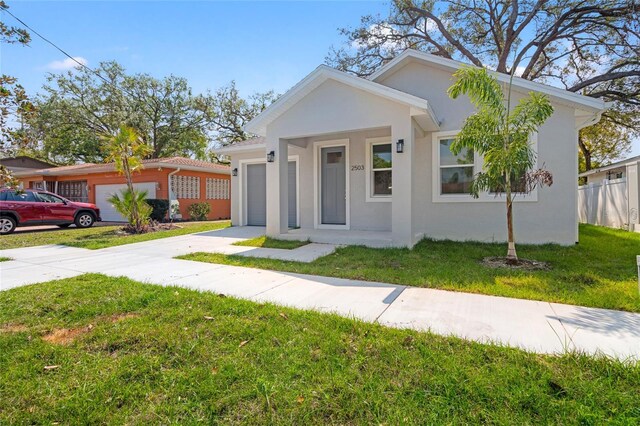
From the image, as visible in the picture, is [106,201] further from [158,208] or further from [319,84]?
[319,84]

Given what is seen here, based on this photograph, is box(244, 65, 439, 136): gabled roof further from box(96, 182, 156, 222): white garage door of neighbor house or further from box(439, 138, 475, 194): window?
box(96, 182, 156, 222): white garage door of neighbor house

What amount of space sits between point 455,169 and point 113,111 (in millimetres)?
28590

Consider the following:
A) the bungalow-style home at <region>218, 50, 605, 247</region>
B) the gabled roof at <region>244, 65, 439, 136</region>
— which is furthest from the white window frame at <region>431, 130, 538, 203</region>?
the gabled roof at <region>244, 65, 439, 136</region>

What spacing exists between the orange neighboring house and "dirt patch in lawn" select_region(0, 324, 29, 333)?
526 inches

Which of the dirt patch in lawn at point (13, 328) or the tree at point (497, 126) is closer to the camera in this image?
the dirt patch in lawn at point (13, 328)

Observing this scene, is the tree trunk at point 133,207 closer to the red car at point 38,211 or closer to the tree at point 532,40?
the red car at point 38,211

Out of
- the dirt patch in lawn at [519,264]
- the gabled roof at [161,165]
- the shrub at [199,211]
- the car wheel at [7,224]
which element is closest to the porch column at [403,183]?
the dirt patch in lawn at [519,264]

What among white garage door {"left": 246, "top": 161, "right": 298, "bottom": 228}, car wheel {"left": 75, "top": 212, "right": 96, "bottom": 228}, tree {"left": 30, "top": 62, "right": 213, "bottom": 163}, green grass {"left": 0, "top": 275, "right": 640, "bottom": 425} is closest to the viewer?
green grass {"left": 0, "top": 275, "right": 640, "bottom": 425}

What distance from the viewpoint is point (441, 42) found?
18125mm

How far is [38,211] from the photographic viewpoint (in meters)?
12.3

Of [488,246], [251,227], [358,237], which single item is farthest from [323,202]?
[488,246]

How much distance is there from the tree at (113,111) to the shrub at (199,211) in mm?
14136

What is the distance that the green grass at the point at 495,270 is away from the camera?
4.30 meters

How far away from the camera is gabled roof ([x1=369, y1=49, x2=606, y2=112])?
7379 mm
